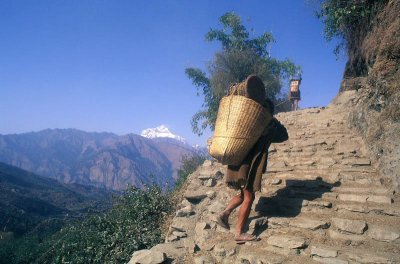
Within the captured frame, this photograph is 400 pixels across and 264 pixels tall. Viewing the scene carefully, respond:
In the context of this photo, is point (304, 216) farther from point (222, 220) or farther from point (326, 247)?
point (222, 220)

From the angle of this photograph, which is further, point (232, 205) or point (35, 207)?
point (35, 207)

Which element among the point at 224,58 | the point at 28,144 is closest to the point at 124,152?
the point at 28,144

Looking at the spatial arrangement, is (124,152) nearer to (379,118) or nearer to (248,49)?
(248,49)

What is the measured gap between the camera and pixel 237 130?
3.62m

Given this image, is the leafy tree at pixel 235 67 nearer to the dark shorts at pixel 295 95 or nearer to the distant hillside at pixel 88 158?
the dark shorts at pixel 295 95

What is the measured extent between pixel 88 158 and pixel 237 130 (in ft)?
453

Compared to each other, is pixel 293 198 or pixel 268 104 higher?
pixel 268 104

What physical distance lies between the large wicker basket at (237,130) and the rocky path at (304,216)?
1131 mm

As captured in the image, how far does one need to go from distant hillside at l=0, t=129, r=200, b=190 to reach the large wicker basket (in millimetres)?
89255

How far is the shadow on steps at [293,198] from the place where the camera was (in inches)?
172

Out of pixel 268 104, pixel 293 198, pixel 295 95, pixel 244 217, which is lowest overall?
pixel 244 217

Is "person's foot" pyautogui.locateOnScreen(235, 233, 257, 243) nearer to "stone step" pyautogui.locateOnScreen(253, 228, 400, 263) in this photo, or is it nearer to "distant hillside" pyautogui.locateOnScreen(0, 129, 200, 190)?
"stone step" pyautogui.locateOnScreen(253, 228, 400, 263)

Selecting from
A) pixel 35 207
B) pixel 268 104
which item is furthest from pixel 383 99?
pixel 35 207

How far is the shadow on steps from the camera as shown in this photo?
4.37 m
